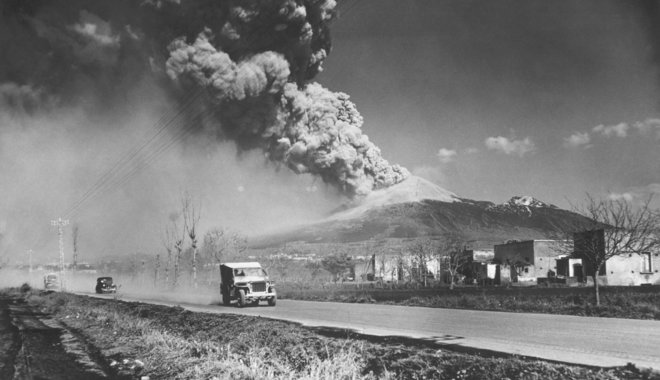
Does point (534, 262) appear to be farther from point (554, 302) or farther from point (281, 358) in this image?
point (281, 358)

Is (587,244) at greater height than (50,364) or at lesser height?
greater

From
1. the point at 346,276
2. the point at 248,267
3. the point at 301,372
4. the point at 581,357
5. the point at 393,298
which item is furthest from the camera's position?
the point at 346,276

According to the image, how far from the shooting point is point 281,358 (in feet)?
42.4

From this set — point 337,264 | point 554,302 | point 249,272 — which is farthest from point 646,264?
point 337,264

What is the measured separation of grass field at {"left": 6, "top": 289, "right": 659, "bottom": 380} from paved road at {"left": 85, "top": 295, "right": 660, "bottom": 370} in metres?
2.00

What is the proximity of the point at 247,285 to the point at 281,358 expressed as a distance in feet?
70.2

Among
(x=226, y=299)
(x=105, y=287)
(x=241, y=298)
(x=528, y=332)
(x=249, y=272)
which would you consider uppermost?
(x=249, y=272)

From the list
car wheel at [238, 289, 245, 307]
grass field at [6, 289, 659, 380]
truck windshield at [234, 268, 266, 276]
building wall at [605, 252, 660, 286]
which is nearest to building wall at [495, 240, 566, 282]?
building wall at [605, 252, 660, 286]

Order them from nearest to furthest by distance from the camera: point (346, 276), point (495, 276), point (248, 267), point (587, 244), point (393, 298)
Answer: point (587, 244) → point (248, 267) → point (393, 298) → point (495, 276) → point (346, 276)

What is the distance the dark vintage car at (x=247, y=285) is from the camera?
3366 cm

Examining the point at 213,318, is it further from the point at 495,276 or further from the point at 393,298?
the point at 495,276

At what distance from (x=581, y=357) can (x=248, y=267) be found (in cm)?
2516

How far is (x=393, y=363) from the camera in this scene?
11.5m

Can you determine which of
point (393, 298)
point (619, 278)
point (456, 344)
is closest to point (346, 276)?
point (619, 278)
